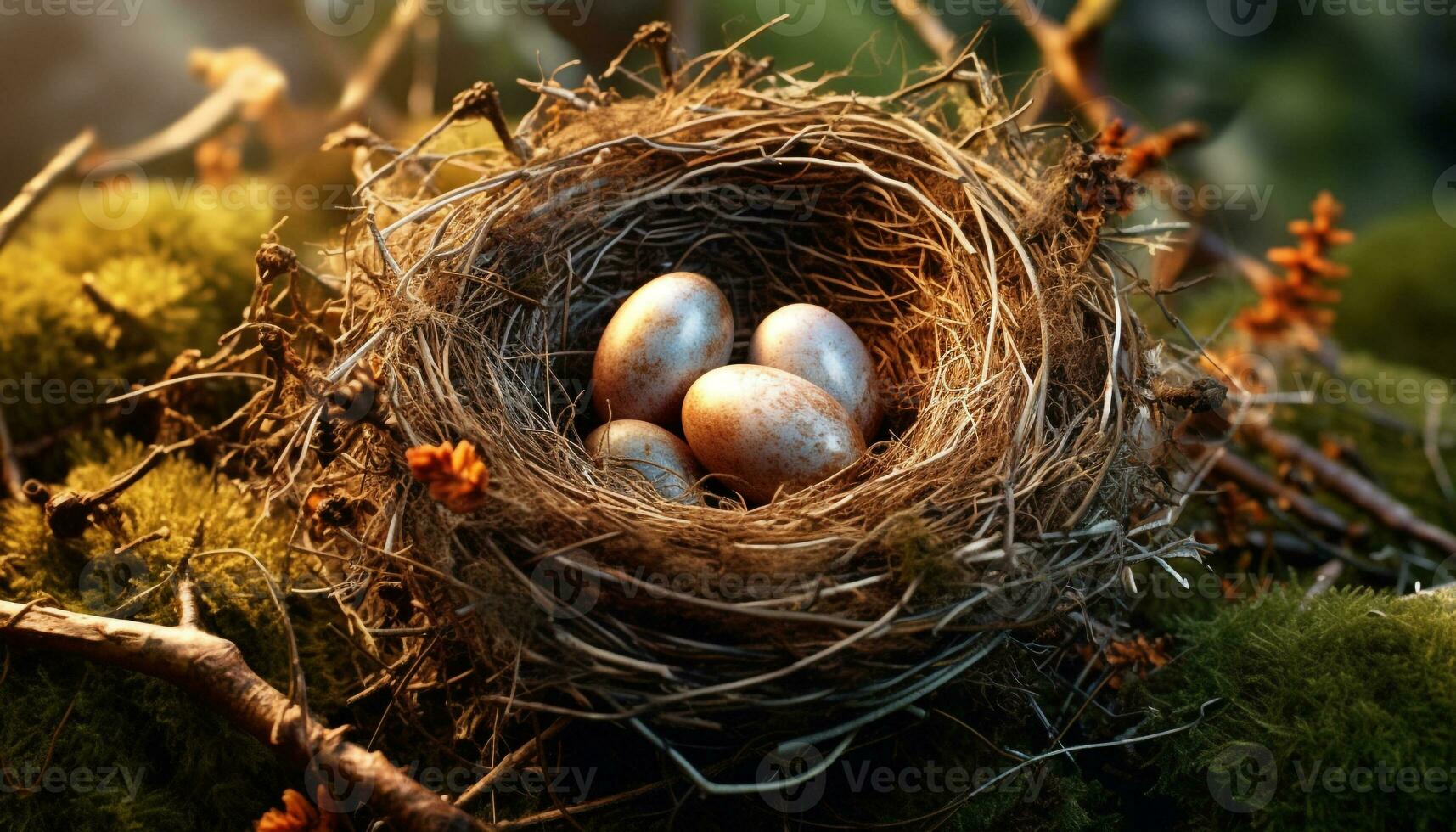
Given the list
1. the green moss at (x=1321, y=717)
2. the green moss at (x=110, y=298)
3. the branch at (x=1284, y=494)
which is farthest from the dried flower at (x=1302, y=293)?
the green moss at (x=110, y=298)

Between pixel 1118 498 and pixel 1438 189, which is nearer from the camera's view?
pixel 1118 498

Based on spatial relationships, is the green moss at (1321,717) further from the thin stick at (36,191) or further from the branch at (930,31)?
the thin stick at (36,191)

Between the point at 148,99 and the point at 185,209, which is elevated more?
the point at 148,99

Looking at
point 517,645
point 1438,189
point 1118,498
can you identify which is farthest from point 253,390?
point 1438,189

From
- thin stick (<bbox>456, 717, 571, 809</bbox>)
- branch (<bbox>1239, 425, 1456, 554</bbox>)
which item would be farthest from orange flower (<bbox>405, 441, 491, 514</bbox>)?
branch (<bbox>1239, 425, 1456, 554</bbox>)

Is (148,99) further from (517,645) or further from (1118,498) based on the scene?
(1118,498)

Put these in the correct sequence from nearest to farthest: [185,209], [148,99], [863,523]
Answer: [863,523] → [185,209] → [148,99]

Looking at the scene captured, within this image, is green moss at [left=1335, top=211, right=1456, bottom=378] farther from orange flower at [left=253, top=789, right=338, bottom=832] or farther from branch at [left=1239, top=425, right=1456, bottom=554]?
orange flower at [left=253, top=789, right=338, bottom=832]
